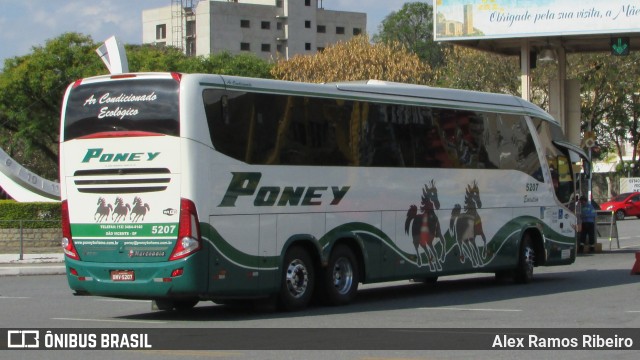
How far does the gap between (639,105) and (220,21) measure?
6279cm

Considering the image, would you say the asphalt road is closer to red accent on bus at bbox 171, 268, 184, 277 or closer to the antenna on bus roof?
red accent on bus at bbox 171, 268, 184, 277

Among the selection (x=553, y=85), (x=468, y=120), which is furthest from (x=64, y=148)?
(x=553, y=85)

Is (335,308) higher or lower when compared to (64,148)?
lower

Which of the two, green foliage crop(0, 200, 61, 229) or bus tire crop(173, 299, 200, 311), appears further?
green foliage crop(0, 200, 61, 229)

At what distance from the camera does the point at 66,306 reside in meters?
17.7

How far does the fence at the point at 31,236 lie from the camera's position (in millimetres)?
33562

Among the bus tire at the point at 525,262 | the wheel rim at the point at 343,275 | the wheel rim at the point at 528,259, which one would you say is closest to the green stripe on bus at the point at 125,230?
the wheel rim at the point at 343,275

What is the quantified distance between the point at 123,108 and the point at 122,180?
98 centimetres

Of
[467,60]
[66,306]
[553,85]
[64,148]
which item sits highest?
[467,60]

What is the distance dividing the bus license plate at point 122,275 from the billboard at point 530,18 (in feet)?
69.9

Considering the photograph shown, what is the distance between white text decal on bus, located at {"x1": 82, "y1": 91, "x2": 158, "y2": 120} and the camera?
1509cm

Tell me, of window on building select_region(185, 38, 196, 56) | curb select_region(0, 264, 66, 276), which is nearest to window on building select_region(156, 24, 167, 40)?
window on building select_region(185, 38, 196, 56)

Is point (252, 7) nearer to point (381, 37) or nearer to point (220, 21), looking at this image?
point (220, 21)

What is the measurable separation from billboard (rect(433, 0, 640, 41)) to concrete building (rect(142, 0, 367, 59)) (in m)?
81.3
